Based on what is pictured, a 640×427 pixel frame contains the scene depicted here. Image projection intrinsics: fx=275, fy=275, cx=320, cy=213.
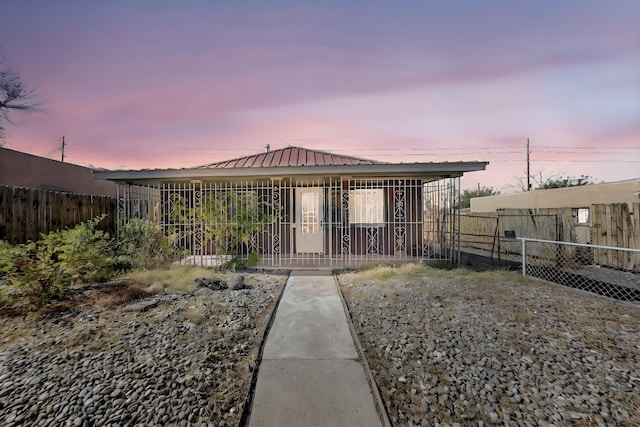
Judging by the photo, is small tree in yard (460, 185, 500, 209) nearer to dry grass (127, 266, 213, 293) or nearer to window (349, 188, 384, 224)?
window (349, 188, 384, 224)

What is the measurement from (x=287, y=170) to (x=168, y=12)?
14.3ft

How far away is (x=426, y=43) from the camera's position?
7180mm

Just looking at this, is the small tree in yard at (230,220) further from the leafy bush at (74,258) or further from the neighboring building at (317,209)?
the leafy bush at (74,258)

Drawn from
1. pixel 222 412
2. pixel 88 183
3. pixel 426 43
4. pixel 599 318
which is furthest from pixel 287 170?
pixel 88 183

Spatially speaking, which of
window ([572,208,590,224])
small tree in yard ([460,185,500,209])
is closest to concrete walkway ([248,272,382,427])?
window ([572,208,590,224])

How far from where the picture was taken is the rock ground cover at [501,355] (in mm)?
1961

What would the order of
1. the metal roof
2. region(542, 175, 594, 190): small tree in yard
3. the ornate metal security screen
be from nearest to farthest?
the ornate metal security screen
the metal roof
region(542, 175, 594, 190): small tree in yard

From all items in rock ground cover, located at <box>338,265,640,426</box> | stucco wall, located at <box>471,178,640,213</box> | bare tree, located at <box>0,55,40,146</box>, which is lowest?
rock ground cover, located at <box>338,265,640,426</box>

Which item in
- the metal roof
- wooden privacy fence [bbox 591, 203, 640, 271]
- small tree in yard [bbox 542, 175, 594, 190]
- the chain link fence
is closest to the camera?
the chain link fence

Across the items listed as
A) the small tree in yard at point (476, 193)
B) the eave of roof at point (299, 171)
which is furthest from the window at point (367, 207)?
the small tree in yard at point (476, 193)

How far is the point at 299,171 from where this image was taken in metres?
6.95

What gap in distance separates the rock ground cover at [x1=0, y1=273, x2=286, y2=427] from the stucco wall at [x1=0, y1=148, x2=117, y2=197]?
9.05m

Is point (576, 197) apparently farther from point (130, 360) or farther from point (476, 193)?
point (476, 193)

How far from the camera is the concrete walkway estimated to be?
1.88 meters
